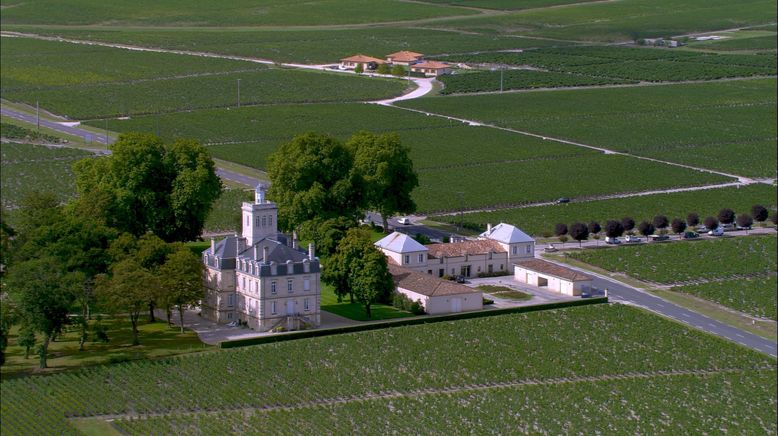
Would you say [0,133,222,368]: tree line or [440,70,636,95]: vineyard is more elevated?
[440,70,636,95]: vineyard

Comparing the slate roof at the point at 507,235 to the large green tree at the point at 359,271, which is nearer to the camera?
the large green tree at the point at 359,271

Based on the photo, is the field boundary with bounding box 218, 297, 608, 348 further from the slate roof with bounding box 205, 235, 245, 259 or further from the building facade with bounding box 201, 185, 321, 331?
the slate roof with bounding box 205, 235, 245, 259

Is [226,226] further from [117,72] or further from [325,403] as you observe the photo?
[117,72]

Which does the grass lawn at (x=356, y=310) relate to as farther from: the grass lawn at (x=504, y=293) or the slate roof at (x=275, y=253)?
the grass lawn at (x=504, y=293)

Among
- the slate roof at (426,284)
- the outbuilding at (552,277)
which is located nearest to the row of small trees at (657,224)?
the outbuilding at (552,277)

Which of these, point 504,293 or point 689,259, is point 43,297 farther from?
point 689,259

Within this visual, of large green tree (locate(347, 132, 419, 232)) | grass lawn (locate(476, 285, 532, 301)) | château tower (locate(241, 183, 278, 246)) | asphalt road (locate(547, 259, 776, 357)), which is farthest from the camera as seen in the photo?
large green tree (locate(347, 132, 419, 232))

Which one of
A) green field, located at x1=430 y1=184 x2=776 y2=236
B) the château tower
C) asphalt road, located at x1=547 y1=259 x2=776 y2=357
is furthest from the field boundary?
green field, located at x1=430 y1=184 x2=776 y2=236
